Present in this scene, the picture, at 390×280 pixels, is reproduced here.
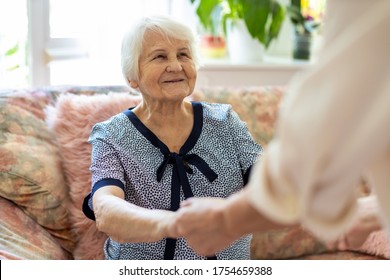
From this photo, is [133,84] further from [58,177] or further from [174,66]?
[58,177]

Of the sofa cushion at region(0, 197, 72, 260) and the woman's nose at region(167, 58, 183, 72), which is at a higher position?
the woman's nose at region(167, 58, 183, 72)

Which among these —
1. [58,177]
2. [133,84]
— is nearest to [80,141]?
[58,177]

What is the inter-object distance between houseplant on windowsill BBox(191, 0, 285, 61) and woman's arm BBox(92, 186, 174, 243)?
4.90ft

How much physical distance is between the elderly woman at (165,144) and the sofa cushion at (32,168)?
6.9 inches

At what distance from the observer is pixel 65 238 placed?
71.8 inches

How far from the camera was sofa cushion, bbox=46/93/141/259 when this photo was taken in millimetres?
1823

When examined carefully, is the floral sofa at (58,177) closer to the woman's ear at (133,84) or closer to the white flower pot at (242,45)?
the woman's ear at (133,84)

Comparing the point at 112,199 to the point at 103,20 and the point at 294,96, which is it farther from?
the point at 103,20

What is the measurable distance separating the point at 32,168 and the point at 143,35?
487 millimetres

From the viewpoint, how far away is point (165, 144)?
1.71 metres

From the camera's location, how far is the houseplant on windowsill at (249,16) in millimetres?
2805

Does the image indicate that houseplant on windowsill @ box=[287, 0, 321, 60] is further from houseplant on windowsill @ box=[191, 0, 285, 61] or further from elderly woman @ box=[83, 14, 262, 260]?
elderly woman @ box=[83, 14, 262, 260]

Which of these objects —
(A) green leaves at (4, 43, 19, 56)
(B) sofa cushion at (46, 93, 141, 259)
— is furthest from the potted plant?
(B) sofa cushion at (46, 93, 141, 259)
